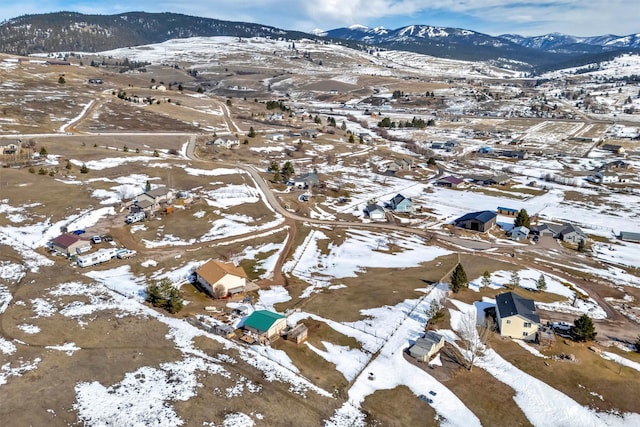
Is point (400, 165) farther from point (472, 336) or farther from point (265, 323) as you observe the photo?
point (265, 323)

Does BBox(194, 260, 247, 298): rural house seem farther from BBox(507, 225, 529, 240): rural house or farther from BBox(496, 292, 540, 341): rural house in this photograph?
BBox(507, 225, 529, 240): rural house

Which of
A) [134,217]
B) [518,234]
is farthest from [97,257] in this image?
[518,234]

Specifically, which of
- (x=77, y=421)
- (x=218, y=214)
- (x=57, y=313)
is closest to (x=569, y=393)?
(x=77, y=421)

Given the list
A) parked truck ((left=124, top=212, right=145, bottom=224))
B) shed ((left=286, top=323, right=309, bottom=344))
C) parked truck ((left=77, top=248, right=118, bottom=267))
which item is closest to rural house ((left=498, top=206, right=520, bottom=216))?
shed ((left=286, top=323, right=309, bottom=344))

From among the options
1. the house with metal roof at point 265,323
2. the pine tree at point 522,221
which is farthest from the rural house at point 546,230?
the house with metal roof at point 265,323

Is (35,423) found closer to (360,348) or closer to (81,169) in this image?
(360,348)

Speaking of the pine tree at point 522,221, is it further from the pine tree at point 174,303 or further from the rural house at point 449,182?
the pine tree at point 174,303
